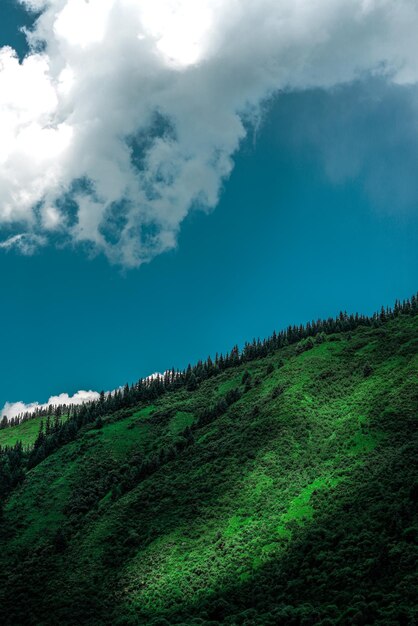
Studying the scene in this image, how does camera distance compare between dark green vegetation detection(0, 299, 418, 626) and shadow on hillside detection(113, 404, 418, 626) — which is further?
dark green vegetation detection(0, 299, 418, 626)

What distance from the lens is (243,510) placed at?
9469cm

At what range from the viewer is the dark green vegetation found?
205ft

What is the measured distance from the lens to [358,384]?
132375mm

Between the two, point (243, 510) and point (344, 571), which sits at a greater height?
point (243, 510)

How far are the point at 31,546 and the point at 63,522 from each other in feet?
30.6

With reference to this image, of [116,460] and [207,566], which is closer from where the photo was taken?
[207,566]

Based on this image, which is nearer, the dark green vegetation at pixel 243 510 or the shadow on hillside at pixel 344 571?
the shadow on hillside at pixel 344 571

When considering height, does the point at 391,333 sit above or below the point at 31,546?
above

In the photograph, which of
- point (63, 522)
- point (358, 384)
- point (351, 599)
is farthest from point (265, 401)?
point (351, 599)

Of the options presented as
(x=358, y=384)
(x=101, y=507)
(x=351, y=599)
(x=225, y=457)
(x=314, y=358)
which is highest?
(x=314, y=358)

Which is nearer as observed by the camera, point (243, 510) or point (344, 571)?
point (344, 571)

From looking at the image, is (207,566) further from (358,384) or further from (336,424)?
(358,384)

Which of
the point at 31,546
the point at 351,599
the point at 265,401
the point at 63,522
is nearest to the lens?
the point at 351,599

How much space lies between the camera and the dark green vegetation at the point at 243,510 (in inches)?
2456
